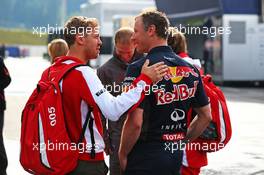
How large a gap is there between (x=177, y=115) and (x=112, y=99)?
42 cm

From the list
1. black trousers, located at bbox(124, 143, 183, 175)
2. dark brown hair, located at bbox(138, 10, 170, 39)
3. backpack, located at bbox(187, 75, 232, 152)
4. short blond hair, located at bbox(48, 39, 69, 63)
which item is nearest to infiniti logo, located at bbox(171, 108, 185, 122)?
black trousers, located at bbox(124, 143, 183, 175)

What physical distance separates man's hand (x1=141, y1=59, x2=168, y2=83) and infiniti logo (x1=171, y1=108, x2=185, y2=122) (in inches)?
10.6

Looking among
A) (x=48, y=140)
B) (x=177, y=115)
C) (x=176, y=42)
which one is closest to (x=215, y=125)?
(x=176, y=42)

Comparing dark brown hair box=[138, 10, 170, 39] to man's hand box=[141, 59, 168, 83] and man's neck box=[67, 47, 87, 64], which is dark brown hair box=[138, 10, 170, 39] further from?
man's neck box=[67, 47, 87, 64]

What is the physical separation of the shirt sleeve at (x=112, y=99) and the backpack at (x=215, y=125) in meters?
1.12

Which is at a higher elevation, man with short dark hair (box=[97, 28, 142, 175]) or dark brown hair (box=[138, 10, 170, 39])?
dark brown hair (box=[138, 10, 170, 39])

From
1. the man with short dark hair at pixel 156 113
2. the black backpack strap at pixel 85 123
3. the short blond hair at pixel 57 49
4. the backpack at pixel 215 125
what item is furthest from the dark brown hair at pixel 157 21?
the short blond hair at pixel 57 49

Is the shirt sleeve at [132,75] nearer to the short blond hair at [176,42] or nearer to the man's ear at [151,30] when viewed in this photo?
the man's ear at [151,30]

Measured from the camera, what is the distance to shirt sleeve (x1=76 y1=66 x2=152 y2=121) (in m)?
3.86

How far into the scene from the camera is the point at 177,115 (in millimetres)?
4023

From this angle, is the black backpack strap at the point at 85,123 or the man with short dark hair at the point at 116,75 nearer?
the black backpack strap at the point at 85,123

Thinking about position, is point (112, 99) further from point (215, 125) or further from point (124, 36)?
point (124, 36)

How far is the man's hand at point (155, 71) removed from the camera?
384 cm

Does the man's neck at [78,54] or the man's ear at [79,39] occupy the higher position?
the man's ear at [79,39]
